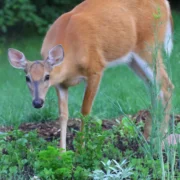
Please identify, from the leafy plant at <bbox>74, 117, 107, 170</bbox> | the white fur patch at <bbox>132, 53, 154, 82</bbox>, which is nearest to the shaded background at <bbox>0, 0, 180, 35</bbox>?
the white fur patch at <bbox>132, 53, 154, 82</bbox>

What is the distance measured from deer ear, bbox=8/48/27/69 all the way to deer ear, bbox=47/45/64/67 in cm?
26

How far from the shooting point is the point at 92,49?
Result: 817 cm

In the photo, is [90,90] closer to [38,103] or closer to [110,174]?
[38,103]

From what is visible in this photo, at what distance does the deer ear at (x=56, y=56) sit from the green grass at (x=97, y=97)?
22.2 inches

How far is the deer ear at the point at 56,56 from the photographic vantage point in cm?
750

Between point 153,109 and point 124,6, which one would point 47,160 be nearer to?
point 153,109

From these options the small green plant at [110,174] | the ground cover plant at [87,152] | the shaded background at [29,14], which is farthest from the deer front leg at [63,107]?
the shaded background at [29,14]

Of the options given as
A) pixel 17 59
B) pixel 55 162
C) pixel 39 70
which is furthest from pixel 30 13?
pixel 55 162

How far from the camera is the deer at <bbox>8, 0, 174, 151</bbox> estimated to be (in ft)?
24.9

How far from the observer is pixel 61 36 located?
8055 millimetres

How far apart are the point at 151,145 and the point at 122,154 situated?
2.38ft

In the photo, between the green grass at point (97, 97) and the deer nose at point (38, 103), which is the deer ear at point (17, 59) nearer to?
the deer nose at point (38, 103)

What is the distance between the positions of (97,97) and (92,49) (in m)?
2.38

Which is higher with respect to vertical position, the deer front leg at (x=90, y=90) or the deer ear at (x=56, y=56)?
the deer ear at (x=56, y=56)
